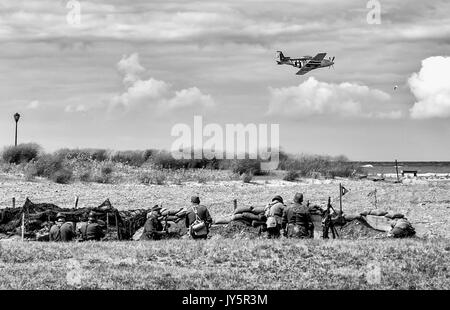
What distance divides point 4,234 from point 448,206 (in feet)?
62.8

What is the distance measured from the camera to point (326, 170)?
5691cm

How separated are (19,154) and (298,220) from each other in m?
33.2

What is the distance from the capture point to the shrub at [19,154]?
5122 centimetres

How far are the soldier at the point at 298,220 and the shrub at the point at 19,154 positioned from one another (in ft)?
104

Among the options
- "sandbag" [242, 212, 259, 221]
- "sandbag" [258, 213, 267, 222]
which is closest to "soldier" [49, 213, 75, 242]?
"sandbag" [242, 212, 259, 221]

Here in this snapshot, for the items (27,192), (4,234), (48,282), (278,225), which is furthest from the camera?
(27,192)

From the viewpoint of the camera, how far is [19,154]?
51.8 meters

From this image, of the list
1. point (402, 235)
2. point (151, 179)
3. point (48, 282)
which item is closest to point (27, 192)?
point (151, 179)

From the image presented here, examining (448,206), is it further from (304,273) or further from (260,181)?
(304,273)

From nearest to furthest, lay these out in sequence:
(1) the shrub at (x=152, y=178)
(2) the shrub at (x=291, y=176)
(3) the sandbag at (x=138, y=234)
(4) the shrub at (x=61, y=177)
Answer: (3) the sandbag at (x=138, y=234), (4) the shrub at (x=61, y=177), (1) the shrub at (x=152, y=178), (2) the shrub at (x=291, y=176)

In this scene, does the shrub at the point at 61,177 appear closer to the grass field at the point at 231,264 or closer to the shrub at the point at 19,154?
the shrub at the point at 19,154

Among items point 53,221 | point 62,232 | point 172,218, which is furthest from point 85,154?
point 62,232

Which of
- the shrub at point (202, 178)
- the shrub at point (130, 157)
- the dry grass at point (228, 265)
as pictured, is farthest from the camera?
the shrub at point (130, 157)

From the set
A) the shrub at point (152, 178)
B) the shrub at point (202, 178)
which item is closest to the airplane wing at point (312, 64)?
the shrub at point (202, 178)
